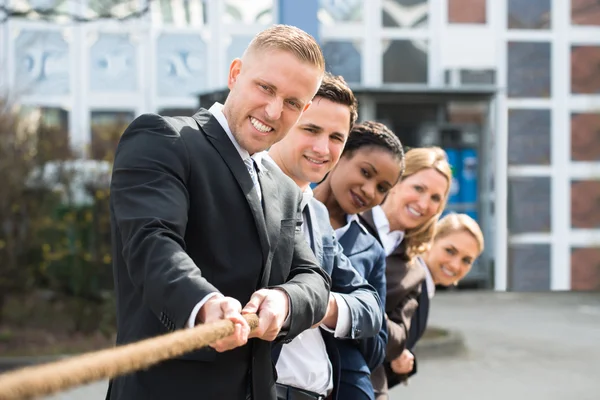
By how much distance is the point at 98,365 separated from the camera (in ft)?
3.71

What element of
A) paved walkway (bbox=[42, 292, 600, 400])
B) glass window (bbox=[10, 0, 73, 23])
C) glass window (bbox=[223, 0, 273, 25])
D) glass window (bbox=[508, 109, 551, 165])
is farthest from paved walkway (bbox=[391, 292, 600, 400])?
glass window (bbox=[10, 0, 73, 23])

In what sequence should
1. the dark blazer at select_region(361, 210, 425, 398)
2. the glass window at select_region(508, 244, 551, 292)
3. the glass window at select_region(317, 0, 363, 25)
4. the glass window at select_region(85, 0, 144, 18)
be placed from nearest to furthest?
1. the dark blazer at select_region(361, 210, 425, 398)
2. the glass window at select_region(85, 0, 144, 18)
3. the glass window at select_region(317, 0, 363, 25)
4. the glass window at select_region(508, 244, 551, 292)

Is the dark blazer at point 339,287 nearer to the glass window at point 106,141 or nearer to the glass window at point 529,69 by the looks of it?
the glass window at point 106,141

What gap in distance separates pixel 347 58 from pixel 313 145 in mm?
12816

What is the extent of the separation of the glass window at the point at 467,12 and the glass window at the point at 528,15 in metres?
0.47

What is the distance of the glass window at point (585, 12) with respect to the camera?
15344mm

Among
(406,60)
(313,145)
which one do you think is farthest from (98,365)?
(406,60)

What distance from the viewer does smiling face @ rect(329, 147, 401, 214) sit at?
2689mm

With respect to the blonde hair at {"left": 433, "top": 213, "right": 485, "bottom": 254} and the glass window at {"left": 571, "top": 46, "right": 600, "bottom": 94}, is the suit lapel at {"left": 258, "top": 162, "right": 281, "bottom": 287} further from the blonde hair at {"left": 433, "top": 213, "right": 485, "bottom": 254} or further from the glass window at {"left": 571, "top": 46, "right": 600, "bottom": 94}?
the glass window at {"left": 571, "top": 46, "right": 600, "bottom": 94}

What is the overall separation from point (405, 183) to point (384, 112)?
1065 cm

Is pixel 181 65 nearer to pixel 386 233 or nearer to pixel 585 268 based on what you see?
pixel 585 268

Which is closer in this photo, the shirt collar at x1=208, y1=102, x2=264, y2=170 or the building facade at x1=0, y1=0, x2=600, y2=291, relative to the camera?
the shirt collar at x1=208, y1=102, x2=264, y2=170

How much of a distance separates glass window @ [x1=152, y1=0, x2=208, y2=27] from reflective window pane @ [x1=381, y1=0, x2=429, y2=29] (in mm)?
2964

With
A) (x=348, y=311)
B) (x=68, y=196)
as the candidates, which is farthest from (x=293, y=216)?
(x=68, y=196)
